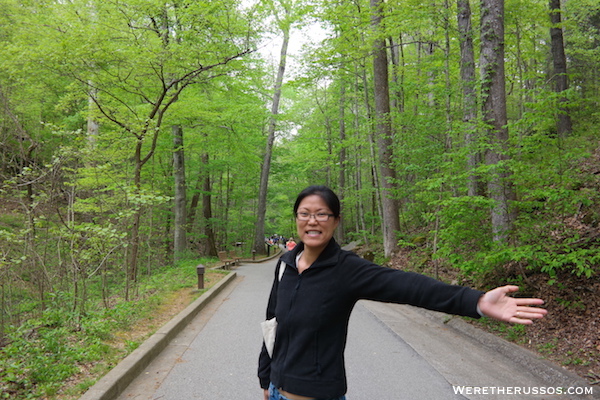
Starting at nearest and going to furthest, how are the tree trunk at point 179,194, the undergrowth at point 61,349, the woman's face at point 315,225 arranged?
the woman's face at point 315,225, the undergrowth at point 61,349, the tree trunk at point 179,194

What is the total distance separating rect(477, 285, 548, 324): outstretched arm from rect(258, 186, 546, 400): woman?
0.32 ft

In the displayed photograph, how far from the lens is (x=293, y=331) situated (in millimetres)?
2008

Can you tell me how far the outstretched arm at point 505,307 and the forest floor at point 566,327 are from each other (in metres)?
4.18

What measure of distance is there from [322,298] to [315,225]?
39 centimetres

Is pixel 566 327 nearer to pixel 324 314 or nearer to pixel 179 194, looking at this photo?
pixel 324 314

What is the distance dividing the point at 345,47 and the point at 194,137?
7.74 meters

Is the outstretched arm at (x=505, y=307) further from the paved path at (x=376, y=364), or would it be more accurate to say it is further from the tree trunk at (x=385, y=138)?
the tree trunk at (x=385, y=138)

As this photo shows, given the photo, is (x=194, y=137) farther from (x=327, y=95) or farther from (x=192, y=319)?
(x=327, y=95)

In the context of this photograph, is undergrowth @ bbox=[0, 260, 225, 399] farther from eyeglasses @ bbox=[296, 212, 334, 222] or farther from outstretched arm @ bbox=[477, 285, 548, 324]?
outstretched arm @ bbox=[477, 285, 548, 324]

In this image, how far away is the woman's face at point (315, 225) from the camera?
2.08 m

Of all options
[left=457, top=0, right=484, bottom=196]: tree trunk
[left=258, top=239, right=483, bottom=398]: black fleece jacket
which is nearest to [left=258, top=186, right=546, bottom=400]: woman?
[left=258, top=239, right=483, bottom=398]: black fleece jacket

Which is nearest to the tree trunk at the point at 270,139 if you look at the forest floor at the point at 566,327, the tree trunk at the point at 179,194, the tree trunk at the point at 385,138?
the tree trunk at the point at 179,194

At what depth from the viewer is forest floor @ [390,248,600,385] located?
5.07 meters

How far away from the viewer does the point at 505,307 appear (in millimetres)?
1590
